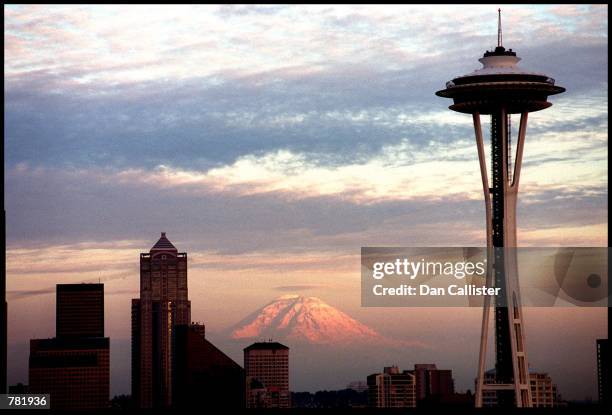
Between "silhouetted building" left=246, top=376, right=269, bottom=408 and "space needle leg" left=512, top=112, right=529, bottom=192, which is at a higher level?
"space needle leg" left=512, top=112, right=529, bottom=192

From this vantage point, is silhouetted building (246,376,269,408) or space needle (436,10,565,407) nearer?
space needle (436,10,565,407)

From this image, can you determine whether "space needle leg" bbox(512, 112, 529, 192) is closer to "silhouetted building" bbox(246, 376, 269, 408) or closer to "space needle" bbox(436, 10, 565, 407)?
"space needle" bbox(436, 10, 565, 407)

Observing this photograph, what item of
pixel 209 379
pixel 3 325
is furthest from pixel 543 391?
pixel 3 325

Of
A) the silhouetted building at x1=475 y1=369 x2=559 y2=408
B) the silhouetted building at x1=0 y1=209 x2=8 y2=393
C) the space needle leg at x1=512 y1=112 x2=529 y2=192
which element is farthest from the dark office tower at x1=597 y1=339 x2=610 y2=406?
the silhouetted building at x1=0 y1=209 x2=8 y2=393

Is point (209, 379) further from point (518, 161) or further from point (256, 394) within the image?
point (518, 161)

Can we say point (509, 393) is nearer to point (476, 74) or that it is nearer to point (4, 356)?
point (476, 74)

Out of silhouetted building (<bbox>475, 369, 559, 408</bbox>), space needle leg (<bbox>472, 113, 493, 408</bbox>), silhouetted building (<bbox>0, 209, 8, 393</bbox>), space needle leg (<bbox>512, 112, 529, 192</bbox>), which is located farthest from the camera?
silhouetted building (<bbox>475, 369, 559, 408</bbox>)

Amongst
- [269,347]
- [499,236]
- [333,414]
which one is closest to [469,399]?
[499,236]
